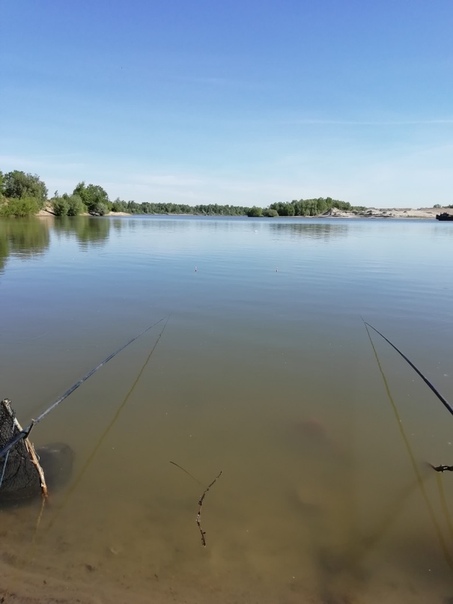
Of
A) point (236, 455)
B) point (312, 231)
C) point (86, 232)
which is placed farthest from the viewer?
point (312, 231)

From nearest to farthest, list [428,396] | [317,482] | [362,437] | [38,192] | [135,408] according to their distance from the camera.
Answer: [317,482]
[362,437]
[135,408]
[428,396]
[38,192]

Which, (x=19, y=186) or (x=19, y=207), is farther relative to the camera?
(x=19, y=186)

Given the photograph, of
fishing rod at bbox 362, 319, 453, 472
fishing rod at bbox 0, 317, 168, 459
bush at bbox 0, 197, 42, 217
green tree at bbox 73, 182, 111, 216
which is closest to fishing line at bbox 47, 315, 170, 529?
fishing rod at bbox 0, 317, 168, 459

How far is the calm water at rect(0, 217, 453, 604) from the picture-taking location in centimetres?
345

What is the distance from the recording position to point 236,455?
16.8ft

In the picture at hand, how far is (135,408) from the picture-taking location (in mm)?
6188

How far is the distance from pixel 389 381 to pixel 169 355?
465cm

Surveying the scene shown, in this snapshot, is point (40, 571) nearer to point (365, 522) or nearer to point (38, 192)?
point (365, 522)

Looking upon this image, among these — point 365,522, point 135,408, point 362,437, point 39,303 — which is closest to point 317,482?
point 365,522

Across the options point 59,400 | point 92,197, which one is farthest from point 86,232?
point 92,197

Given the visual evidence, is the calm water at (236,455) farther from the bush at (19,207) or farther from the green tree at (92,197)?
the green tree at (92,197)

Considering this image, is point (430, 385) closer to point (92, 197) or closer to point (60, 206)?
point (60, 206)

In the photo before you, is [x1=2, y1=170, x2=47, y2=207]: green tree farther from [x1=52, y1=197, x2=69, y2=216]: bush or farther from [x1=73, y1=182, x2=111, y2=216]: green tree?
[x1=73, y1=182, x2=111, y2=216]: green tree

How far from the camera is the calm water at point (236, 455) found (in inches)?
136
